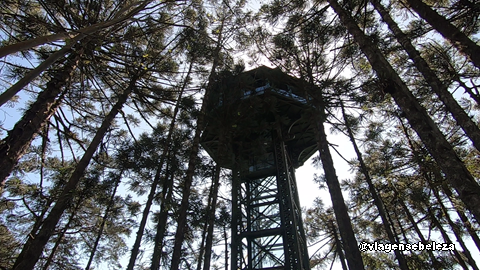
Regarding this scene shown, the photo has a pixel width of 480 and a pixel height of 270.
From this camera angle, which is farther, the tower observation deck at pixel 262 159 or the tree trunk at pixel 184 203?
the tower observation deck at pixel 262 159

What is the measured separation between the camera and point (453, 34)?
5.01 metres

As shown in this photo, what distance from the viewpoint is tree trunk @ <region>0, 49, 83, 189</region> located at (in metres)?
4.32

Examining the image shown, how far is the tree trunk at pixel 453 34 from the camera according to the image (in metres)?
4.84

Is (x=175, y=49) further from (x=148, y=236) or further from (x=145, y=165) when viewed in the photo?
(x=148, y=236)

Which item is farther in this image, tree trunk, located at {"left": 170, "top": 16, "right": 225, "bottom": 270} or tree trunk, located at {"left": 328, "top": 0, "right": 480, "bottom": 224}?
tree trunk, located at {"left": 170, "top": 16, "right": 225, "bottom": 270}

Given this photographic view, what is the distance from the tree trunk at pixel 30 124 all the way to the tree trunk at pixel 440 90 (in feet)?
26.1

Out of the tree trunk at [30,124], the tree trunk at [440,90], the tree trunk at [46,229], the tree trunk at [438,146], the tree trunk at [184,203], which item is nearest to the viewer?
the tree trunk at [438,146]

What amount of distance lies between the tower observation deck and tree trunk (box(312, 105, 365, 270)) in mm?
2521

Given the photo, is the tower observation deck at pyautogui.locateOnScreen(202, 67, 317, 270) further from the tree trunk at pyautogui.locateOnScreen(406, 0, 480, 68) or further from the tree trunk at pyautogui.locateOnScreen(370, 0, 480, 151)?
the tree trunk at pyautogui.locateOnScreen(406, 0, 480, 68)

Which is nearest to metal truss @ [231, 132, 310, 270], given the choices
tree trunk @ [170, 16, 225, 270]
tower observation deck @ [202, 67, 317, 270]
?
tower observation deck @ [202, 67, 317, 270]

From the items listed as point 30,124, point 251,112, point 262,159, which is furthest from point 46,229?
point 262,159

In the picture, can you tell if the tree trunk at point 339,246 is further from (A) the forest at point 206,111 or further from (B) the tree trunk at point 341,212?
(B) the tree trunk at point 341,212

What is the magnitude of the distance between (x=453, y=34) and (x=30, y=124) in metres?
8.34

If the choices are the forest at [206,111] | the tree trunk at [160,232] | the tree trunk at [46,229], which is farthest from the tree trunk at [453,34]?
the tree trunk at [46,229]
